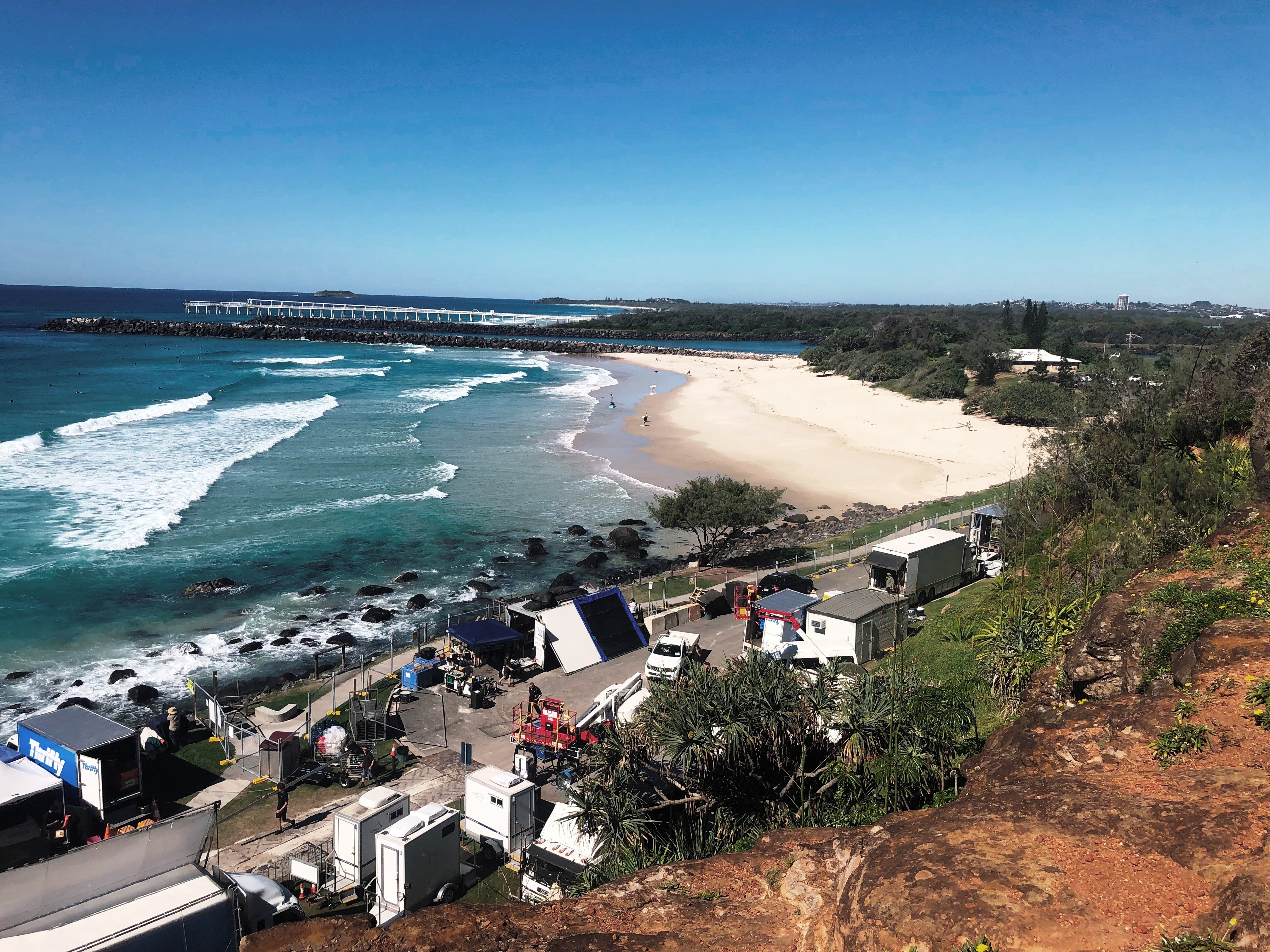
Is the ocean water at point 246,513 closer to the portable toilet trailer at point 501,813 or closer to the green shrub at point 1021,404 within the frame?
the portable toilet trailer at point 501,813

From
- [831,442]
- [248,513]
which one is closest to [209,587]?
[248,513]

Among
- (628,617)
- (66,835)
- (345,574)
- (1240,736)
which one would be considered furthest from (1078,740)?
(345,574)

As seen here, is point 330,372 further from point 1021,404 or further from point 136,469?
point 1021,404

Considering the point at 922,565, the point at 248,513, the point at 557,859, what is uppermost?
the point at 922,565

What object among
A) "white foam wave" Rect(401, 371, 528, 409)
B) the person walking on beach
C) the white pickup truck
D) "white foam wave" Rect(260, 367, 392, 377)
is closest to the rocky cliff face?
the person walking on beach

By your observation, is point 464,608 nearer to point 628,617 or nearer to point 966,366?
point 628,617

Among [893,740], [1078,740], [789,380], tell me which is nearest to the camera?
[1078,740]
